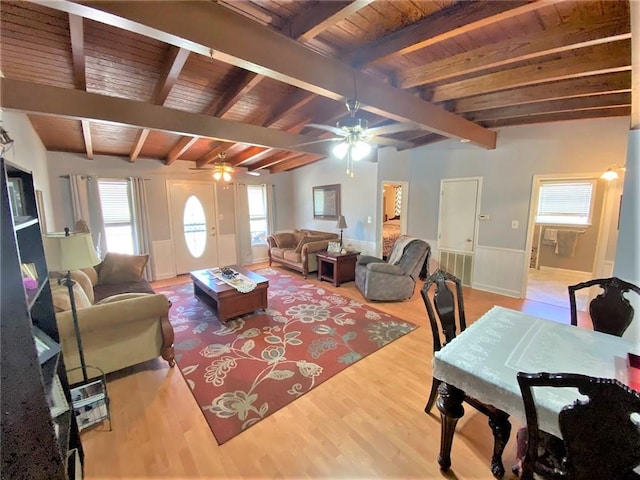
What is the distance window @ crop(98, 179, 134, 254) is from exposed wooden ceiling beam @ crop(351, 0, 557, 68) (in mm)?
5122

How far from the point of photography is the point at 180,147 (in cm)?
446

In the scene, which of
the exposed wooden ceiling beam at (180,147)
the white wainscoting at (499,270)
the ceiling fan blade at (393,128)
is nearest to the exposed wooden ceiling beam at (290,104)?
the ceiling fan blade at (393,128)

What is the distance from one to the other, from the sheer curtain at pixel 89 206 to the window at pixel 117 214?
98 millimetres

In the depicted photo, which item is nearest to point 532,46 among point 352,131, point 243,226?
point 352,131

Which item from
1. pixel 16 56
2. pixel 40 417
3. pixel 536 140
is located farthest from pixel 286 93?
pixel 536 140

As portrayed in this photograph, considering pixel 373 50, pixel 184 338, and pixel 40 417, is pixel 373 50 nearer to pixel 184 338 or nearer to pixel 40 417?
pixel 40 417

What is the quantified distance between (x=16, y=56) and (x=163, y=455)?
3.24m

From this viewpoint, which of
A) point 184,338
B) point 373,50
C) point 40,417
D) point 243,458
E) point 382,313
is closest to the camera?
point 40,417

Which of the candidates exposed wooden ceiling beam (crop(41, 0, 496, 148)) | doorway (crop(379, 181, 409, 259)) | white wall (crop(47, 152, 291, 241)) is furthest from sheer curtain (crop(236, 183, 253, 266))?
exposed wooden ceiling beam (crop(41, 0, 496, 148))

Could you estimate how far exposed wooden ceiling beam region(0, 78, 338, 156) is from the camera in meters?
2.27

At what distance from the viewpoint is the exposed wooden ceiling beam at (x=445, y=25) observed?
1611mm

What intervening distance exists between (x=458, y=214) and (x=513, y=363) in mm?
4078

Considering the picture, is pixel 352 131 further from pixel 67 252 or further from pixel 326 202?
pixel 326 202

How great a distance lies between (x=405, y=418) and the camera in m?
2.03
